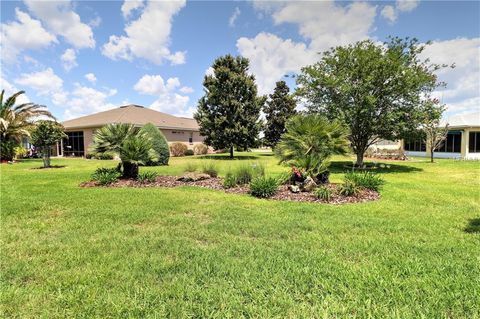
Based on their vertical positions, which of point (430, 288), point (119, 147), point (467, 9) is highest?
point (467, 9)

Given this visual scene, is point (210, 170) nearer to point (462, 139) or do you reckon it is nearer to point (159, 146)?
point (159, 146)

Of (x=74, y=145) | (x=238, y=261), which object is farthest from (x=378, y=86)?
(x=74, y=145)

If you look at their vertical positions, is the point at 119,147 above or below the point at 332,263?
above

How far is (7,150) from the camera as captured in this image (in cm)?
2108

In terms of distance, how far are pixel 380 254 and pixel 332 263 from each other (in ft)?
2.73

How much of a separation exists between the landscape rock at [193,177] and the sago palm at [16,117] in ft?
62.0

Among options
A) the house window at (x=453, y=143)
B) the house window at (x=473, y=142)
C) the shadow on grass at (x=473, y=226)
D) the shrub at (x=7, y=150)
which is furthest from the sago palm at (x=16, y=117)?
the house window at (x=473, y=142)

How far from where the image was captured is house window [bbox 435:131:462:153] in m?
25.3

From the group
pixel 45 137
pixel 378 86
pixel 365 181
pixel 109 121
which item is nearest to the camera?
pixel 365 181

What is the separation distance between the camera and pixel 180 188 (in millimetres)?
9273

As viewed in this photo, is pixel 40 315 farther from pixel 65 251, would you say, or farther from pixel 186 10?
pixel 186 10

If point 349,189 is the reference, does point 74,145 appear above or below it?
above

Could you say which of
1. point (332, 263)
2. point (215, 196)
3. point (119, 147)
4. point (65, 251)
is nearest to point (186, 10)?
point (119, 147)

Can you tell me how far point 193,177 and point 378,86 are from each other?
11658 millimetres
